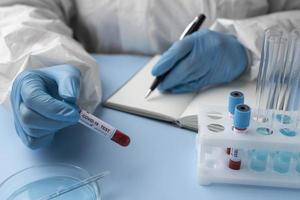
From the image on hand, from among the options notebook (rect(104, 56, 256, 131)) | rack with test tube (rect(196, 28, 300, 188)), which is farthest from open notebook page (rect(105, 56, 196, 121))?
→ rack with test tube (rect(196, 28, 300, 188))

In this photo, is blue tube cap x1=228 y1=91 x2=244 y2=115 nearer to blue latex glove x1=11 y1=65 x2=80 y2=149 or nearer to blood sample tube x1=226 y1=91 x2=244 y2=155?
blood sample tube x1=226 y1=91 x2=244 y2=155

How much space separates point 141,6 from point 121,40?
0.37 feet

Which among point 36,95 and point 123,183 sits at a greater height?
point 36,95

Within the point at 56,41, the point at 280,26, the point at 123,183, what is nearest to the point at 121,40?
the point at 56,41

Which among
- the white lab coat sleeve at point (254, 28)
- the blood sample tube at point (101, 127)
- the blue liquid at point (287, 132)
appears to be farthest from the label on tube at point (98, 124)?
the white lab coat sleeve at point (254, 28)

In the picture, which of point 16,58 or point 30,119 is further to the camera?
point 16,58

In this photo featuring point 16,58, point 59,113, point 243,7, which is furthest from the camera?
point 243,7

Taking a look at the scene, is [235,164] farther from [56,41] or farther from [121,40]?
[121,40]

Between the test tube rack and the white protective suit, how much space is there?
0.24 m

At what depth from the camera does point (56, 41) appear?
703 mm

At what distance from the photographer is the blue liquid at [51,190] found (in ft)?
1.58

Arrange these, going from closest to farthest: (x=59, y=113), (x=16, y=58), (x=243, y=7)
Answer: (x=59, y=113), (x=16, y=58), (x=243, y=7)

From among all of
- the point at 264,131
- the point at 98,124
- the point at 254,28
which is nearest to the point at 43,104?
the point at 98,124

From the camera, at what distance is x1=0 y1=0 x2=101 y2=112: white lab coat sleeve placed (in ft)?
2.13
